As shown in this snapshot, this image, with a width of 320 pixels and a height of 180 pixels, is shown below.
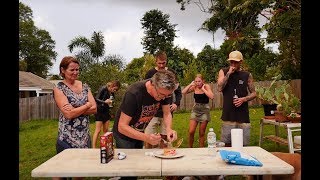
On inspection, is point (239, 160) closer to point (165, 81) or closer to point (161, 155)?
point (161, 155)

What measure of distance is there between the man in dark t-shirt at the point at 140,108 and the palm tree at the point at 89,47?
22581 mm

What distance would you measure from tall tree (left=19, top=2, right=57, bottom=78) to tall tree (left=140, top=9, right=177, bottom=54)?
16211mm

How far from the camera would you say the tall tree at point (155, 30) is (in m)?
35.1

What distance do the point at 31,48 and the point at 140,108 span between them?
45.7 meters

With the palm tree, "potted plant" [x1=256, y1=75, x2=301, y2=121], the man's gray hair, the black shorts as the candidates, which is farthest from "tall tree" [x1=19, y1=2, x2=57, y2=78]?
the man's gray hair

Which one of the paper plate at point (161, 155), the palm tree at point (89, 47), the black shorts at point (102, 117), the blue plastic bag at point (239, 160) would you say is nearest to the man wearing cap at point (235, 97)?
the paper plate at point (161, 155)

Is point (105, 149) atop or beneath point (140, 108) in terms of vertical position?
beneath

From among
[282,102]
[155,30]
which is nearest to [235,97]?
[282,102]

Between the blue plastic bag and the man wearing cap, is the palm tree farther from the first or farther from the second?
the blue plastic bag

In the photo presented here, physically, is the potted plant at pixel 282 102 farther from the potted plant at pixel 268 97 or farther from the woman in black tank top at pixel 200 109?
the woman in black tank top at pixel 200 109

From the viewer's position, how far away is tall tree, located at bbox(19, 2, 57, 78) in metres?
45.2

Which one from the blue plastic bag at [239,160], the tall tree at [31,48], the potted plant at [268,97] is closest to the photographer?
the blue plastic bag at [239,160]

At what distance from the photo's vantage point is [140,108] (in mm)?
3490
